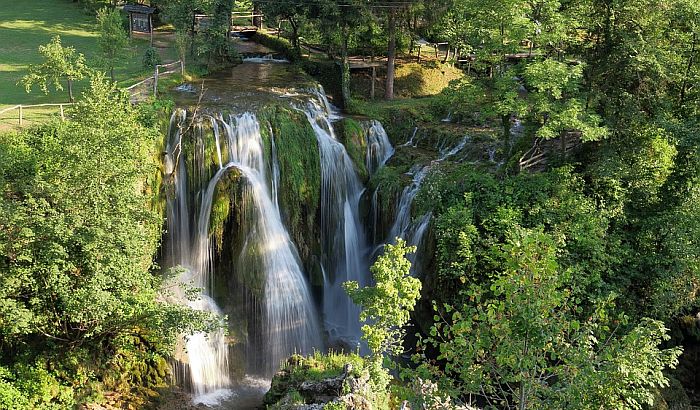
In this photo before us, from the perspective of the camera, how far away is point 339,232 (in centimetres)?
2155

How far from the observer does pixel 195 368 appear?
1712cm

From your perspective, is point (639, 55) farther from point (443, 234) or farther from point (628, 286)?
point (443, 234)

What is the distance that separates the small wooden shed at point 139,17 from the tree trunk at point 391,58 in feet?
56.8

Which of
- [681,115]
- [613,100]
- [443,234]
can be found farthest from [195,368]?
[681,115]

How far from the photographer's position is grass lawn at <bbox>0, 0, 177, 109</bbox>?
23516 millimetres

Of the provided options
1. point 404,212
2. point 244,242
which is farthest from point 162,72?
point 404,212

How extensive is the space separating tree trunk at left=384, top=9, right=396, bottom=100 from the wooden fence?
10.2 m

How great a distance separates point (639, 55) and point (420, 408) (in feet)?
47.9

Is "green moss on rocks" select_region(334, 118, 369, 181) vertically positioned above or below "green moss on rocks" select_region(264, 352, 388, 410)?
above

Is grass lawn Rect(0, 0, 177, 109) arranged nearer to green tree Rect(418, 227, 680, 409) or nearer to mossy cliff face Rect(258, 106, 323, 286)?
mossy cliff face Rect(258, 106, 323, 286)

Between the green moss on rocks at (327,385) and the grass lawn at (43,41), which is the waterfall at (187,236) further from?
the grass lawn at (43,41)

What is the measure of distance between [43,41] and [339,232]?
24604mm

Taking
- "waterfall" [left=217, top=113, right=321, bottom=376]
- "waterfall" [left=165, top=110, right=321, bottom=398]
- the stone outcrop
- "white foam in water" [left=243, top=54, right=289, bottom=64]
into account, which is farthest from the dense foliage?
"white foam in water" [left=243, top=54, right=289, bottom=64]

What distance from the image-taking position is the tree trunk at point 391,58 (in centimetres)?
2734
